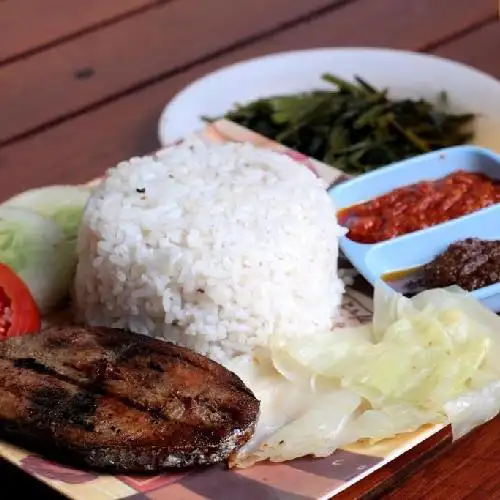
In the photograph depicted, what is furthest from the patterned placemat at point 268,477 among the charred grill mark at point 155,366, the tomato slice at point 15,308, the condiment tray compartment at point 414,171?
the condiment tray compartment at point 414,171

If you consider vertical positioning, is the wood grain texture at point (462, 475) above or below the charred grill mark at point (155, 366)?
below

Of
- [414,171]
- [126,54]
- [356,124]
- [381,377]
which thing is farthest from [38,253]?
[126,54]

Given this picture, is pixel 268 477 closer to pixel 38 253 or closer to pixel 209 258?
pixel 209 258

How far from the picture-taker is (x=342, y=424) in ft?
4.83

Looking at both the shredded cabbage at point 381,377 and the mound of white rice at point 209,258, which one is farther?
the mound of white rice at point 209,258

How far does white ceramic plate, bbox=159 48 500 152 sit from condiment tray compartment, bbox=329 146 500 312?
10.8 inches

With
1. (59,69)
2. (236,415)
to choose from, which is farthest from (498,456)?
(59,69)

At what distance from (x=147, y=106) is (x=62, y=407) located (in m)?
1.46

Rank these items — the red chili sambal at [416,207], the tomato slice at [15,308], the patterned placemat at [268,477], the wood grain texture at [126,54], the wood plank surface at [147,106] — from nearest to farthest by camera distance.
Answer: the patterned placemat at [268,477]
the tomato slice at [15,308]
the red chili sambal at [416,207]
the wood plank surface at [147,106]
the wood grain texture at [126,54]

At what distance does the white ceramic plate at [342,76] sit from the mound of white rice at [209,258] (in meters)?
0.66

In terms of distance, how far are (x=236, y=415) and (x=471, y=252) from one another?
0.68 metres

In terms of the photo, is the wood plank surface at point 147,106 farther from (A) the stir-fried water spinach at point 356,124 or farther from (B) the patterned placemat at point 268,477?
(B) the patterned placemat at point 268,477

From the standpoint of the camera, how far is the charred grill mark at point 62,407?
1.35 meters

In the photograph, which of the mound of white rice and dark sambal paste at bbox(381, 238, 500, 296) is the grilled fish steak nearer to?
the mound of white rice
